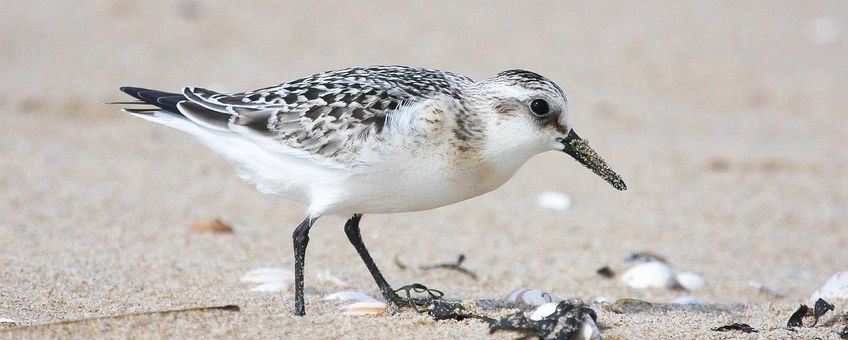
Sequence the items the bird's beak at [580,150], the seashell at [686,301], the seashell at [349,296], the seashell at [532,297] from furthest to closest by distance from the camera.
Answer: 1. the seashell at [686,301]
2. the seashell at [532,297]
3. the seashell at [349,296]
4. the bird's beak at [580,150]

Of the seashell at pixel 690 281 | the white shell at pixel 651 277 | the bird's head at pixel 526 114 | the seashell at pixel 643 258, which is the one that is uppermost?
the seashell at pixel 643 258

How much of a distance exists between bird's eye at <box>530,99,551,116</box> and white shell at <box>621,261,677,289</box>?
167cm

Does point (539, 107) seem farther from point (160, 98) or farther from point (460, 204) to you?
point (460, 204)

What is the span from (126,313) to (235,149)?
2.54 ft

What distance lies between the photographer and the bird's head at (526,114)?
4.12m

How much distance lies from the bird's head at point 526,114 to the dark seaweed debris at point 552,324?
0.67m

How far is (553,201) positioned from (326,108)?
3.26 meters

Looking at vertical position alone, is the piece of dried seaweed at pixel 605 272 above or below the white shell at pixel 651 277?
below

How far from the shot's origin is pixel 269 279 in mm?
4898

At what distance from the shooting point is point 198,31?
989cm

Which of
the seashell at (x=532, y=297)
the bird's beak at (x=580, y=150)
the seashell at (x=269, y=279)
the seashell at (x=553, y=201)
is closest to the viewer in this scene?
the bird's beak at (x=580, y=150)

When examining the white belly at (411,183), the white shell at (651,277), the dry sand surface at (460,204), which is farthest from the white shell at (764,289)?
the white belly at (411,183)

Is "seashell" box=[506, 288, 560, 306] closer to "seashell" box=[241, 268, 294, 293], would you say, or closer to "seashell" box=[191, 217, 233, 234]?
"seashell" box=[241, 268, 294, 293]

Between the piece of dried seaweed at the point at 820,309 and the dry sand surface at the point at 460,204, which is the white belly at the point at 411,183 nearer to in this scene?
the dry sand surface at the point at 460,204
